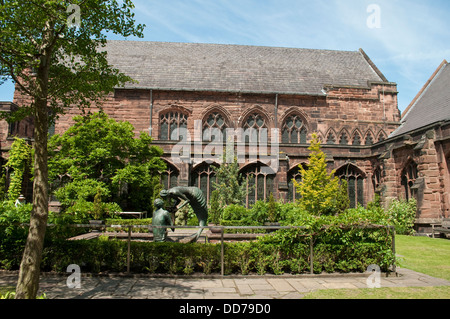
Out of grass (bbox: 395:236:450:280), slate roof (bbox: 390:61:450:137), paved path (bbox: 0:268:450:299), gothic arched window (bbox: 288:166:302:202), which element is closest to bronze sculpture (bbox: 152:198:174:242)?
paved path (bbox: 0:268:450:299)

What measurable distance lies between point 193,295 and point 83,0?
5.32m

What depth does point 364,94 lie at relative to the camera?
27.2m

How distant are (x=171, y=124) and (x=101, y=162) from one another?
925 centimetres

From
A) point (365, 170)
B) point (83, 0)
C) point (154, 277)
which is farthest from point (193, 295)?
point (365, 170)

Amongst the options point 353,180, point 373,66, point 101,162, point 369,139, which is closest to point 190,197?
point 101,162

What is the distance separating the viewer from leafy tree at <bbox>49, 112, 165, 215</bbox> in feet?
54.2

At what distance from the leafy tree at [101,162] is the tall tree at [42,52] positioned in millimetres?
10106

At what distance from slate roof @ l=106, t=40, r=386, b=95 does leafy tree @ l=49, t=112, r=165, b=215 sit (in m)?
8.97

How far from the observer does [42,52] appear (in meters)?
5.26

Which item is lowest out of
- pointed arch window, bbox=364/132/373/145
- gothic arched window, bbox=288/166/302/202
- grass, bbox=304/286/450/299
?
grass, bbox=304/286/450/299

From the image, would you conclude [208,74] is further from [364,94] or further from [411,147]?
[411,147]

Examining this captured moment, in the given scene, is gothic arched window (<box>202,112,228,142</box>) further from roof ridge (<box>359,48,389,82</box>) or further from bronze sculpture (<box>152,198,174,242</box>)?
bronze sculpture (<box>152,198,174,242</box>)

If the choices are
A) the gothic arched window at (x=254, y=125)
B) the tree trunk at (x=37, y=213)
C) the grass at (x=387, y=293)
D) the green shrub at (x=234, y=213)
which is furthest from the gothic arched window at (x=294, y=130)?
the tree trunk at (x=37, y=213)

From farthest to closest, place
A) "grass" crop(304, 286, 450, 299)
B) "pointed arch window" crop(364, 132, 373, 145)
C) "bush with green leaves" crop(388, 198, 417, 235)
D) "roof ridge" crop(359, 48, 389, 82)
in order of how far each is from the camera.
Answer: "roof ridge" crop(359, 48, 389, 82), "pointed arch window" crop(364, 132, 373, 145), "bush with green leaves" crop(388, 198, 417, 235), "grass" crop(304, 286, 450, 299)
